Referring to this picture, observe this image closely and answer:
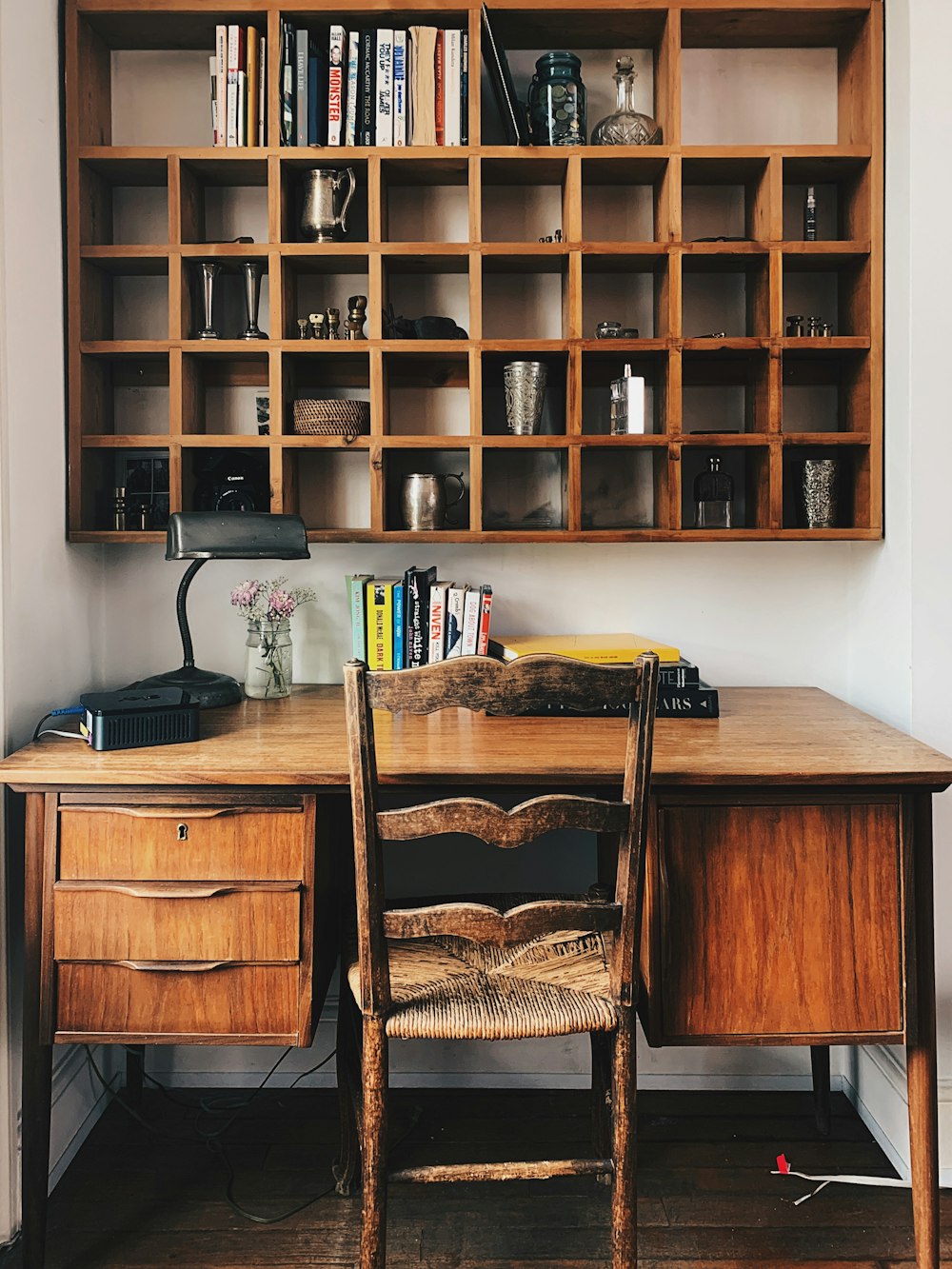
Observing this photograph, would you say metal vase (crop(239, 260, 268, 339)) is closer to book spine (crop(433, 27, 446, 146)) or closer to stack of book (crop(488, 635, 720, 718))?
book spine (crop(433, 27, 446, 146))

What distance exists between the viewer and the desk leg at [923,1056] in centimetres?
164

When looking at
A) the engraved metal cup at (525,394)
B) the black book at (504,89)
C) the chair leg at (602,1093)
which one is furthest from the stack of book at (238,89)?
the chair leg at (602,1093)

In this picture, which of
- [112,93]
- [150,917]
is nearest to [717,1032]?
[150,917]

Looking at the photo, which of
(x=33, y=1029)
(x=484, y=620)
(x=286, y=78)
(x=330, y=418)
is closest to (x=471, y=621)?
(x=484, y=620)

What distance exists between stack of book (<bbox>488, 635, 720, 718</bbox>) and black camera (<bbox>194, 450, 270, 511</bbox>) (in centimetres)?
66

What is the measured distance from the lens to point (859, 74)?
217 cm

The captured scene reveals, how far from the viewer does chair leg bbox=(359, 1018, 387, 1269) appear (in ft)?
4.94

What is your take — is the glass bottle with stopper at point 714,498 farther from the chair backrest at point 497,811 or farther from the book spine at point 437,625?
the chair backrest at point 497,811

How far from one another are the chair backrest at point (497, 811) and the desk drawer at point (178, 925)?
0.76ft

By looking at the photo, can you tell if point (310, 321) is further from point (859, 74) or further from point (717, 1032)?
point (717, 1032)

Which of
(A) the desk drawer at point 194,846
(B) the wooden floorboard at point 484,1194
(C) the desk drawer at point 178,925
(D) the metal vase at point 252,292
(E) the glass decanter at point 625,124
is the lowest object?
(B) the wooden floorboard at point 484,1194

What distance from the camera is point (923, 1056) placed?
5.43 ft

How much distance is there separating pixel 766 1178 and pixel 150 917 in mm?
1330

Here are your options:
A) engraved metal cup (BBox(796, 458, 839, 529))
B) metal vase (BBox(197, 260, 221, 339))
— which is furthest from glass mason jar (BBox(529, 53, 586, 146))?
engraved metal cup (BBox(796, 458, 839, 529))
